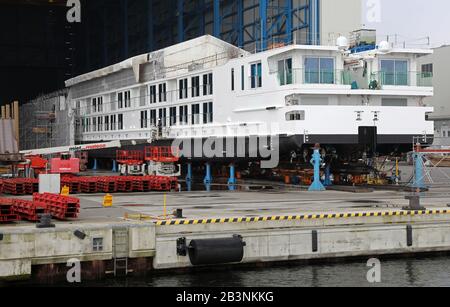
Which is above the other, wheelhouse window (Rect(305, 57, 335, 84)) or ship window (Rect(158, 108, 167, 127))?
wheelhouse window (Rect(305, 57, 335, 84))

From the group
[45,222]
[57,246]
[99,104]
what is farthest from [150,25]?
[57,246]

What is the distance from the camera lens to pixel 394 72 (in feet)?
115

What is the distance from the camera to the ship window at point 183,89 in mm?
42638

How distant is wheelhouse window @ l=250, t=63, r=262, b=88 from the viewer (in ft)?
116

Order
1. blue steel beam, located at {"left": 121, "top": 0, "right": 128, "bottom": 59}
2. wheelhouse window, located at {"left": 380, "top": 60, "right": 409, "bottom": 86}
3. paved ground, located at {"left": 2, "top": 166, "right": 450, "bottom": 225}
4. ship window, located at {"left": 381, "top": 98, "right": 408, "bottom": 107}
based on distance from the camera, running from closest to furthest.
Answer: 1. paved ground, located at {"left": 2, "top": 166, "right": 450, "bottom": 225}
2. ship window, located at {"left": 381, "top": 98, "right": 408, "bottom": 107}
3. wheelhouse window, located at {"left": 380, "top": 60, "right": 409, "bottom": 86}
4. blue steel beam, located at {"left": 121, "top": 0, "right": 128, "bottom": 59}

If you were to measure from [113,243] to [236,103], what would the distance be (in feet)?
67.1

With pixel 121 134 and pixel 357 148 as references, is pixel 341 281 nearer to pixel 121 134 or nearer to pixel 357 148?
pixel 357 148

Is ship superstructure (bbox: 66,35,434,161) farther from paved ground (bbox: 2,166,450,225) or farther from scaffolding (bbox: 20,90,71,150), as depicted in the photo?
scaffolding (bbox: 20,90,71,150)

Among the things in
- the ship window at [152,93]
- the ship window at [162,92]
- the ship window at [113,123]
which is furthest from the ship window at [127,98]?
the ship window at [162,92]

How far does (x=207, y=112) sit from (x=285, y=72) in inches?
306

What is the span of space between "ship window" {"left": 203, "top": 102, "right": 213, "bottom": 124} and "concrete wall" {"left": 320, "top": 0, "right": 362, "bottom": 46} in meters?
12.3

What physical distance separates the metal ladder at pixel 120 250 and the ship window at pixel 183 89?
25.5 m

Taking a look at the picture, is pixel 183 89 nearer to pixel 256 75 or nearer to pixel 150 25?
pixel 256 75

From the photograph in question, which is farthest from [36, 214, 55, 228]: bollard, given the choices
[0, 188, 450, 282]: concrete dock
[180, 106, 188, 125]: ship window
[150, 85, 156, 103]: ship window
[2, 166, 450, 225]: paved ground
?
[150, 85, 156, 103]: ship window
